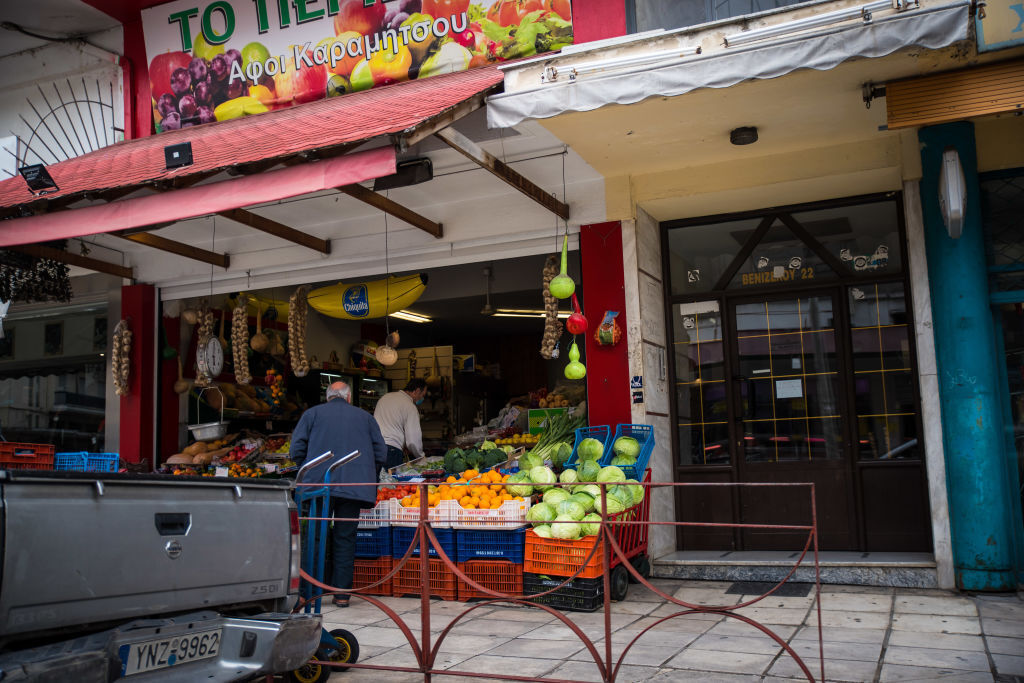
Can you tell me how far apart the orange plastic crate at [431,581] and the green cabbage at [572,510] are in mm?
1300

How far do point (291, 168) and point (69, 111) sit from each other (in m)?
6.77

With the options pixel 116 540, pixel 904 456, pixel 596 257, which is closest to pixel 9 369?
pixel 596 257

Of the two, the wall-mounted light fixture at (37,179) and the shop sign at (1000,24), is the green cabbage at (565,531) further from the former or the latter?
the wall-mounted light fixture at (37,179)

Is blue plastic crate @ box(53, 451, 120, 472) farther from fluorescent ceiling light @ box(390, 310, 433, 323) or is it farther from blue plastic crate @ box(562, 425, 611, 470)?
fluorescent ceiling light @ box(390, 310, 433, 323)

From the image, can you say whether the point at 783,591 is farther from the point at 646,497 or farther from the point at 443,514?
the point at 443,514

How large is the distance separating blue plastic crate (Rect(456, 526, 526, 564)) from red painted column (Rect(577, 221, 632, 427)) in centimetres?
184

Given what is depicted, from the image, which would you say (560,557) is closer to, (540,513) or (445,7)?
(540,513)

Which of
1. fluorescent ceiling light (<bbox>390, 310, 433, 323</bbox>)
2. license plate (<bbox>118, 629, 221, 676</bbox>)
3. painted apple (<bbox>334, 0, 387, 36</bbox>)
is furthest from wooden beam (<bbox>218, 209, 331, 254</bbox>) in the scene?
license plate (<bbox>118, 629, 221, 676</bbox>)

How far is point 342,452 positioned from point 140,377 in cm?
532

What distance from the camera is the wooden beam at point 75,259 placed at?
8.70 meters

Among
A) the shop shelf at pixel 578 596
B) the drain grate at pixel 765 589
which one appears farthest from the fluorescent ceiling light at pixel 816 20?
the drain grate at pixel 765 589

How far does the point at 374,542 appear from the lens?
26.1ft

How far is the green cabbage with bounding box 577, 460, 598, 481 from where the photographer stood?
7.48 m

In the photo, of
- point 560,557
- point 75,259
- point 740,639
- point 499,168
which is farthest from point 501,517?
point 75,259
